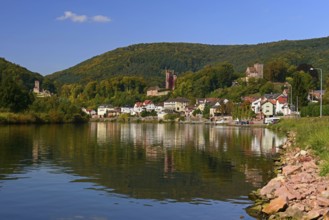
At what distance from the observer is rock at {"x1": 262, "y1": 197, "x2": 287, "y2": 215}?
1397 centimetres

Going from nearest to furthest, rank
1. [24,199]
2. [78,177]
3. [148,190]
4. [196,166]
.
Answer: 1. [24,199]
2. [148,190]
3. [78,177]
4. [196,166]

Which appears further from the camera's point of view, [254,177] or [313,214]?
[254,177]

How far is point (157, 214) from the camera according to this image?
48.8ft

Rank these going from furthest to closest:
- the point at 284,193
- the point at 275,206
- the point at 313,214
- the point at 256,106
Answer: the point at 256,106, the point at 284,193, the point at 275,206, the point at 313,214

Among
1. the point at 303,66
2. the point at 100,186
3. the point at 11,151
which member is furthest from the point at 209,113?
the point at 100,186

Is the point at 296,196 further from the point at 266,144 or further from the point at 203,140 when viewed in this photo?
the point at 203,140

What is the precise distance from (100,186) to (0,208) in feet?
16.6

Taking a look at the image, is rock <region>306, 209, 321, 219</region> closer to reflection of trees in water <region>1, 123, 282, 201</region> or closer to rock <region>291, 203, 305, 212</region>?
rock <region>291, 203, 305, 212</region>

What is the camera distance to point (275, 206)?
14172 mm

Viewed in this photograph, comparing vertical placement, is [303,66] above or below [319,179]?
above

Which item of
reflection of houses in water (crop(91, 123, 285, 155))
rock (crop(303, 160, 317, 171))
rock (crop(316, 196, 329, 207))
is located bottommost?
reflection of houses in water (crop(91, 123, 285, 155))

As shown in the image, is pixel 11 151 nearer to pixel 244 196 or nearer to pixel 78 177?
pixel 78 177

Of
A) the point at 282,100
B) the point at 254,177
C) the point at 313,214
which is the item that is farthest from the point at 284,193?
the point at 282,100

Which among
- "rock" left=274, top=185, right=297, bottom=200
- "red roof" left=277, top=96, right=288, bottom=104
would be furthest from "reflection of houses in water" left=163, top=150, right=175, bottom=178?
"red roof" left=277, top=96, right=288, bottom=104
